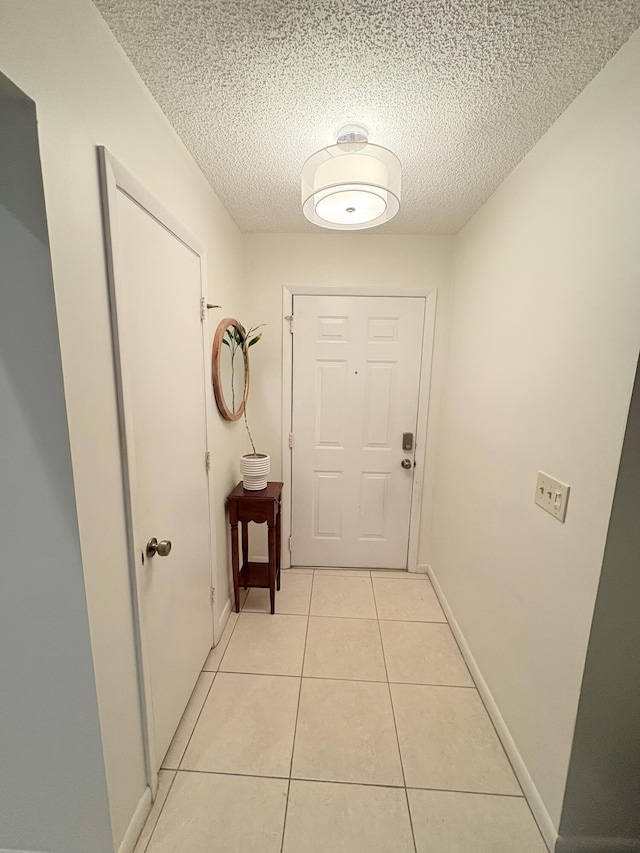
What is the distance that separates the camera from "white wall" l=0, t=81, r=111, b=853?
67 cm

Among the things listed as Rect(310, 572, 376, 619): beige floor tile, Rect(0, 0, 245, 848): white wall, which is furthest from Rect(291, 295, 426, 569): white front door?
Rect(0, 0, 245, 848): white wall

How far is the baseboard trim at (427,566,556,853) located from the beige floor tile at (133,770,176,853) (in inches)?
49.3

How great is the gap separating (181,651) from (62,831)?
0.51m

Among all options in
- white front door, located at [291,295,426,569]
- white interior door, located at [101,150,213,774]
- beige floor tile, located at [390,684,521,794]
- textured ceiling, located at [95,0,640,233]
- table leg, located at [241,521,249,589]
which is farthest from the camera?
white front door, located at [291,295,426,569]

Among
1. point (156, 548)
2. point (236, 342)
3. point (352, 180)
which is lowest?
point (156, 548)

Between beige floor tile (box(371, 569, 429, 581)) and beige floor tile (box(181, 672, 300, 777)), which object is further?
beige floor tile (box(371, 569, 429, 581))

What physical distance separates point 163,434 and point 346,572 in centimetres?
182

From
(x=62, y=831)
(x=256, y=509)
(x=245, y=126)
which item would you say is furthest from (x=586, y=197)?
(x=62, y=831)

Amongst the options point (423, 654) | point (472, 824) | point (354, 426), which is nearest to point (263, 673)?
point (423, 654)

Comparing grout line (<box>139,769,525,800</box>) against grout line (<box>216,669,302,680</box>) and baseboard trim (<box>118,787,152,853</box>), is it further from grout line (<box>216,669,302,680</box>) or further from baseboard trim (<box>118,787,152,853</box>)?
grout line (<box>216,669,302,680</box>)

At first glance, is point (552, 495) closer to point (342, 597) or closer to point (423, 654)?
point (423, 654)

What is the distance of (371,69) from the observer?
3.07 feet

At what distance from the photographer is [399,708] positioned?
4.74ft

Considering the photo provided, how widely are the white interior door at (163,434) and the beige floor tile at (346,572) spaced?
1.04 metres
